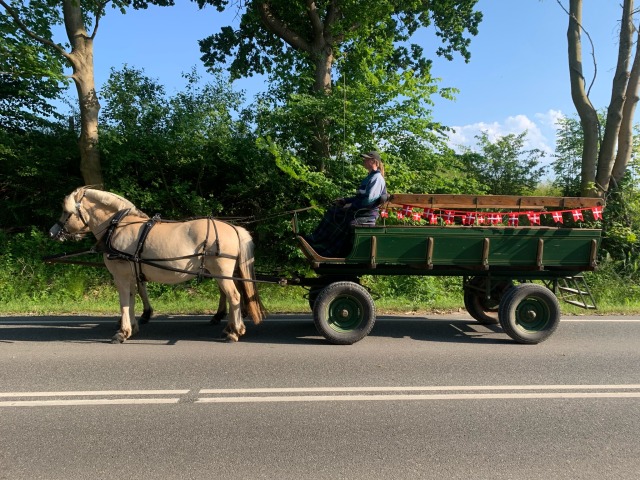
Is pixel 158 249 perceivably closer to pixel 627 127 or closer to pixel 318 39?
pixel 318 39

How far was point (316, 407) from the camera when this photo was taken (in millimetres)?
3748

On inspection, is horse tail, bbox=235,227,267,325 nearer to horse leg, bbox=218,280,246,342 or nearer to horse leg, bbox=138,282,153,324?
horse leg, bbox=218,280,246,342

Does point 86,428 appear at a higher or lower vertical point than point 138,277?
lower

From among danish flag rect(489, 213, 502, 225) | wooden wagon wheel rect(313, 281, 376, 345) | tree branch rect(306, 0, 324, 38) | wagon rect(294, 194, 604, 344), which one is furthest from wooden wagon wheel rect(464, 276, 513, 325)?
tree branch rect(306, 0, 324, 38)

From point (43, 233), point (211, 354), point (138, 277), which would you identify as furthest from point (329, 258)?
point (43, 233)

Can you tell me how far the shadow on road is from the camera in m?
5.85

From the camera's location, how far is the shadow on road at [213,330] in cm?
585

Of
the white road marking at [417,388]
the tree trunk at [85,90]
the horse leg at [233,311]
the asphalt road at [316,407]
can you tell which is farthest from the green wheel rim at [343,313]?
the tree trunk at [85,90]

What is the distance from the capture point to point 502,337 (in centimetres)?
612

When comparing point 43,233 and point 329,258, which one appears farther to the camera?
point 43,233

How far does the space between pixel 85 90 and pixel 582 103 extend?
12542 millimetres

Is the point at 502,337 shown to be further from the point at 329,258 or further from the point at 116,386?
the point at 116,386

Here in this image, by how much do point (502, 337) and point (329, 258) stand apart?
2.61 meters

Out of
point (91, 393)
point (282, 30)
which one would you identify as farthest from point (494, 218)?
point (282, 30)
